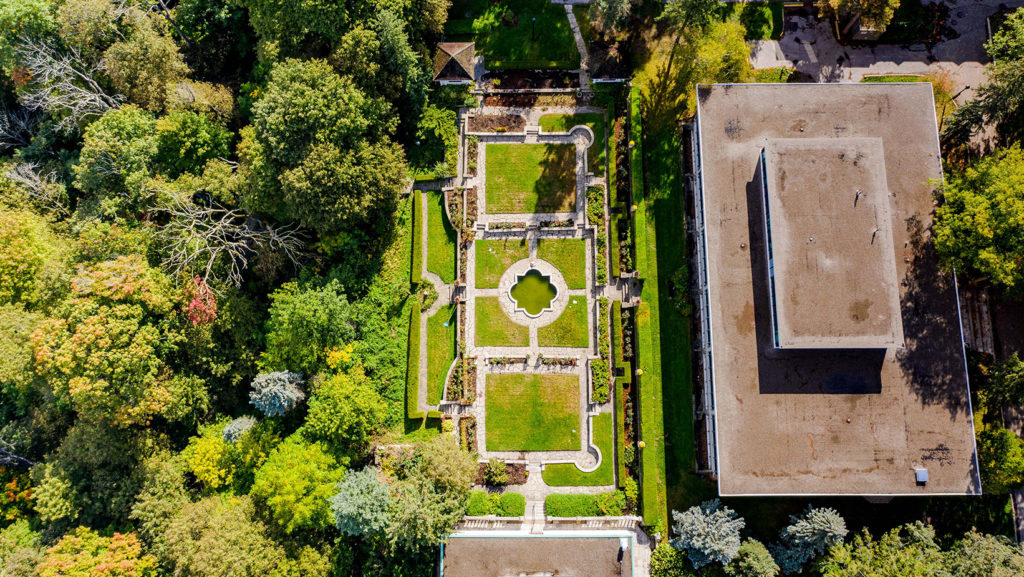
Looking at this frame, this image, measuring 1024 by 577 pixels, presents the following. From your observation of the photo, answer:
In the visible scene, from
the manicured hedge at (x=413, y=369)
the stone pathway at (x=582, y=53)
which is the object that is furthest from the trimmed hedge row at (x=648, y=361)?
the manicured hedge at (x=413, y=369)

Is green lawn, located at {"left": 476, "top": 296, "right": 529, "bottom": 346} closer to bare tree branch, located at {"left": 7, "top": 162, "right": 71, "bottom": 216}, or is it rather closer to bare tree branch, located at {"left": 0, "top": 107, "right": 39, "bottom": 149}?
bare tree branch, located at {"left": 7, "top": 162, "right": 71, "bottom": 216}

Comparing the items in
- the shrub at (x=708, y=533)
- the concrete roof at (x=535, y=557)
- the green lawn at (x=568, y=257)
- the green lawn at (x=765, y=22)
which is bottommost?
the concrete roof at (x=535, y=557)

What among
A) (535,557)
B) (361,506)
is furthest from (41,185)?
(535,557)

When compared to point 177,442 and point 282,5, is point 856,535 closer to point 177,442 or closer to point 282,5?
point 177,442

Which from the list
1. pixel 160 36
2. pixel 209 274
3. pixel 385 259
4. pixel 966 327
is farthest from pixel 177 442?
pixel 966 327

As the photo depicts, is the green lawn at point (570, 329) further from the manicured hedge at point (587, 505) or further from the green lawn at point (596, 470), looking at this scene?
the manicured hedge at point (587, 505)

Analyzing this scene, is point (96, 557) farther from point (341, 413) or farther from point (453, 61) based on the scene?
point (453, 61)
